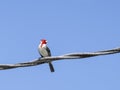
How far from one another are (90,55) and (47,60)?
0.90 meters

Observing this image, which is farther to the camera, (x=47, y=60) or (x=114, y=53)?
(x=47, y=60)

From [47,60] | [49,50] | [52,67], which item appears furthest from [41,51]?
[47,60]

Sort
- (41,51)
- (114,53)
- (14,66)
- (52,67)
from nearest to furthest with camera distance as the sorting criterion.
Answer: (114,53) < (14,66) < (52,67) < (41,51)

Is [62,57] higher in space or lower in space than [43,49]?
higher

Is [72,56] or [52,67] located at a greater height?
[72,56]

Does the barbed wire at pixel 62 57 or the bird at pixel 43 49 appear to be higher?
the barbed wire at pixel 62 57

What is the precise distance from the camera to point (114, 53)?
6867 millimetres

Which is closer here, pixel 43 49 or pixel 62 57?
pixel 62 57

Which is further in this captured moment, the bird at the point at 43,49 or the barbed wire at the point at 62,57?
the bird at the point at 43,49

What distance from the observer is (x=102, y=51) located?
699 centimetres

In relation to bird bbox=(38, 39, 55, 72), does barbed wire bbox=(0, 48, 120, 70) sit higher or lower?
higher

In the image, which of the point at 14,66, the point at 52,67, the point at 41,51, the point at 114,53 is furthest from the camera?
the point at 41,51

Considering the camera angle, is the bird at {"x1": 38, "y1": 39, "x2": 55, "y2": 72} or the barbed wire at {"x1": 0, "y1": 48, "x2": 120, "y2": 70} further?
the bird at {"x1": 38, "y1": 39, "x2": 55, "y2": 72}

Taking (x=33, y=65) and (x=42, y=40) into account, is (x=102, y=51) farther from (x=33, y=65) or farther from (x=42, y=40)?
→ (x=42, y=40)
